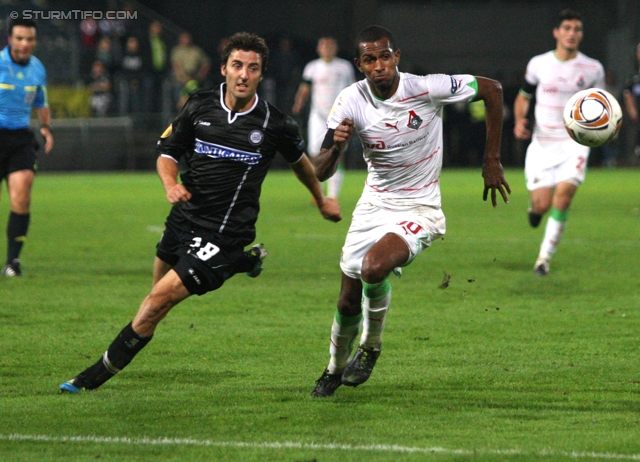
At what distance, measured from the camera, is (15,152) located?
10781 mm

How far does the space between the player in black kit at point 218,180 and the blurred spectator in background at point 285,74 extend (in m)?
23.2

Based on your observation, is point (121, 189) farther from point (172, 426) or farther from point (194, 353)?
point (172, 426)

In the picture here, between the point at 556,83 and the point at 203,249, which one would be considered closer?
the point at 203,249

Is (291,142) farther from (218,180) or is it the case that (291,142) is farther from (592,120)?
(592,120)

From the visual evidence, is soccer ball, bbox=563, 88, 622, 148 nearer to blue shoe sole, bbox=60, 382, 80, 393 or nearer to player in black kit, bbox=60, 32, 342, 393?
player in black kit, bbox=60, 32, 342, 393

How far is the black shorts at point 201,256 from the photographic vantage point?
239 inches

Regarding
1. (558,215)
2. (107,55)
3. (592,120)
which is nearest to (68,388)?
(592,120)

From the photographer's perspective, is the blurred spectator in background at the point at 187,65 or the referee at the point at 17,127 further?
the blurred spectator in background at the point at 187,65

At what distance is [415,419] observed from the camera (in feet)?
18.3

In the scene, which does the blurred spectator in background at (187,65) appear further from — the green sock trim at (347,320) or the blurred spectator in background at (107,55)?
the green sock trim at (347,320)

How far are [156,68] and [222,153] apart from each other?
2344 centimetres

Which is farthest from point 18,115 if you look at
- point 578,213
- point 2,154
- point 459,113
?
point 459,113

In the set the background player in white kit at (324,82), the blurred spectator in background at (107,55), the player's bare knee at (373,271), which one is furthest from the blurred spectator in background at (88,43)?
the player's bare knee at (373,271)

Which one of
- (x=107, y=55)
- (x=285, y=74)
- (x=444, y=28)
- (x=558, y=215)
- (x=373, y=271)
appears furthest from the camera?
(x=444, y=28)
